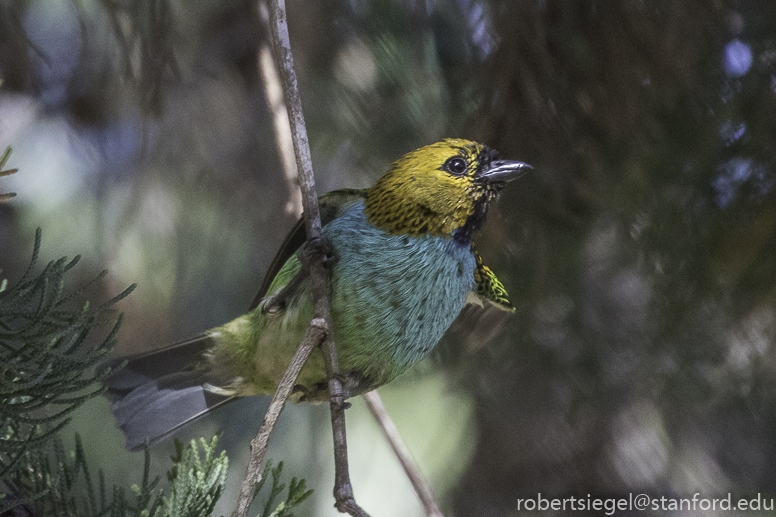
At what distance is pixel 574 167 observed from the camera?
103 cm

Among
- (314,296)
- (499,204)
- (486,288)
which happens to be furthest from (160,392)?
(499,204)

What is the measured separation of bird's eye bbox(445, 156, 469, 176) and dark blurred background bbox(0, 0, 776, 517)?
1.41 ft

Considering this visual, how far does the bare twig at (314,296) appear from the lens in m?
0.52

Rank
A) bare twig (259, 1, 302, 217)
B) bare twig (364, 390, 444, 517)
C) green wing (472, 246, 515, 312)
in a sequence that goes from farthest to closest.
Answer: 1. bare twig (259, 1, 302, 217)
2. bare twig (364, 390, 444, 517)
3. green wing (472, 246, 515, 312)

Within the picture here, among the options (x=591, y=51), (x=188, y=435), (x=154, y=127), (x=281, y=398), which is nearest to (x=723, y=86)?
(x=591, y=51)

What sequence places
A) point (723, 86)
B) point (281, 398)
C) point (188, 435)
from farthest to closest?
point (188, 435) < point (723, 86) < point (281, 398)

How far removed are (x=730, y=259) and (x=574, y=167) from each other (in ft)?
1.06

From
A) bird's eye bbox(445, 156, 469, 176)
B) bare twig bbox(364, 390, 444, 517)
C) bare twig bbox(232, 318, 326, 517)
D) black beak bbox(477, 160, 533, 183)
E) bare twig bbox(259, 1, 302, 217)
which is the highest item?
bare twig bbox(259, 1, 302, 217)

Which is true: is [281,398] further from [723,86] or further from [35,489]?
[723,86]

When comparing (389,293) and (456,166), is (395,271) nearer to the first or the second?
(389,293)

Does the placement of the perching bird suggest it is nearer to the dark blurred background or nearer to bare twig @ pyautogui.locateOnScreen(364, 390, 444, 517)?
bare twig @ pyautogui.locateOnScreen(364, 390, 444, 517)

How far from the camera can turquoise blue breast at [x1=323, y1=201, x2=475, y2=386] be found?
24.2 inches

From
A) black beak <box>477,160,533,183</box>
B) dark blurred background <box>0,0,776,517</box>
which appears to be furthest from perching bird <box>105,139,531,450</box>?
dark blurred background <box>0,0,776,517</box>

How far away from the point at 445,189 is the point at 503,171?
2.5 inches
